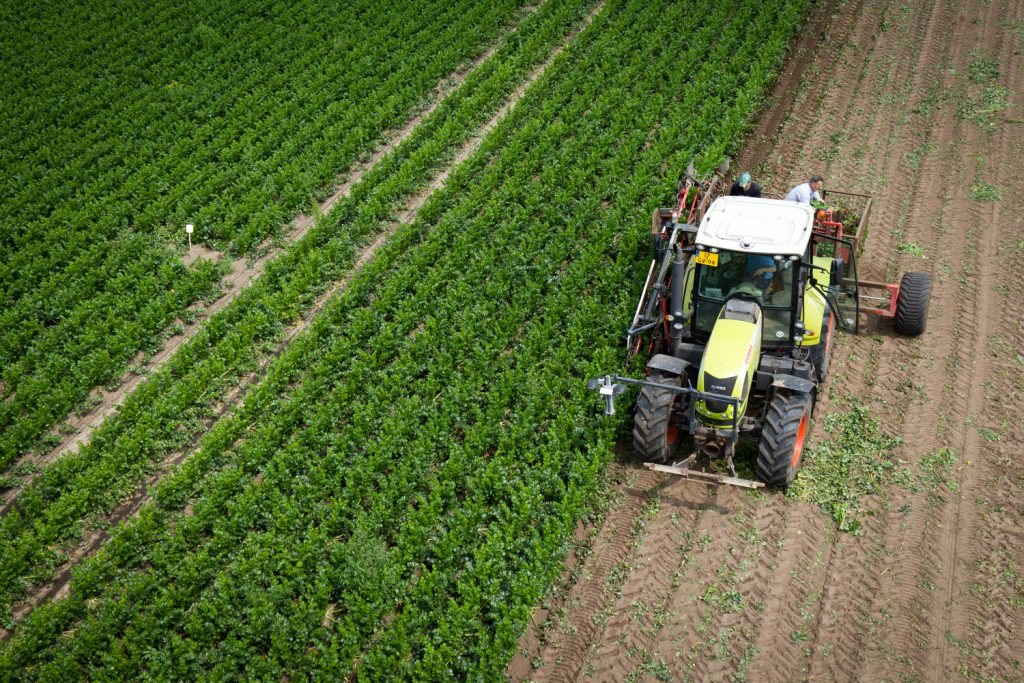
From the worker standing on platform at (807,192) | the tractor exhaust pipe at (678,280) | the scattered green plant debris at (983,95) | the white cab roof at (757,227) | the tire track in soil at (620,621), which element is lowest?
the tire track in soil at (620,621)

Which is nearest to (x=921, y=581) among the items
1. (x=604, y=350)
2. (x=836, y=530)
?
(x=836, y=530)

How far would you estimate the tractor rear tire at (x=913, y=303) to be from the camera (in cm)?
1347

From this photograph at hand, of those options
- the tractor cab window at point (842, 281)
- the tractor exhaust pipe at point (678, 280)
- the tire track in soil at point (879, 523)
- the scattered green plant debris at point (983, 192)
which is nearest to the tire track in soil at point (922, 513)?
the tire track in soil at point (879, 523)

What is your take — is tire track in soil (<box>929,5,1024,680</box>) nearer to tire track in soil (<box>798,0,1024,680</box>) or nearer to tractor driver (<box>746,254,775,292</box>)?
tire track in soil (<box>798,0,1024,680</box>)

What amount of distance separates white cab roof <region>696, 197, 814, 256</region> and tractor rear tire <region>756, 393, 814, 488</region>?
5.78 ft

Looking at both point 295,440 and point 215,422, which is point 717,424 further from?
point 215,422

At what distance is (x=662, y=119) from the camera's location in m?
20.1

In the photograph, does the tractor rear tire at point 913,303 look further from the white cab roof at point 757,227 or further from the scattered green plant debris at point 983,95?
the scattered green plant debris at point 983,95

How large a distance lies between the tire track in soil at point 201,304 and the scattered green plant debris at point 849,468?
894 centimetres

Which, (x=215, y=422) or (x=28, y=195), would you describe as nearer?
(x=215, y=422)

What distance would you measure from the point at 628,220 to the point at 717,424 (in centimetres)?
654

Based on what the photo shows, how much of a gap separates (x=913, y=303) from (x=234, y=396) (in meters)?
10.1

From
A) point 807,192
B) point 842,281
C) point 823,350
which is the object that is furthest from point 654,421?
point 807,192

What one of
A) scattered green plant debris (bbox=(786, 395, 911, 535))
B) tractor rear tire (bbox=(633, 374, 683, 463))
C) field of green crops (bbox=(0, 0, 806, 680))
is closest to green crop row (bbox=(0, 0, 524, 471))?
field of green crops (bbox=(0, 0, 806, 680))
